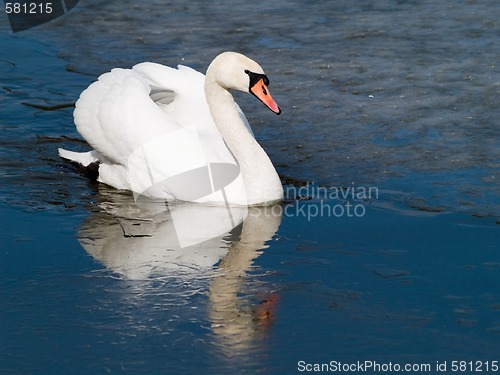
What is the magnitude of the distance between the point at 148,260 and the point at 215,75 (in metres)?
1.63

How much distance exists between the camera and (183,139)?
24.2ft

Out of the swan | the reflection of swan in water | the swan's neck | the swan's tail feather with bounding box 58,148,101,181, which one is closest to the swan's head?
the swan

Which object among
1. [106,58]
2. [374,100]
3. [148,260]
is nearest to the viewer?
[148,260]

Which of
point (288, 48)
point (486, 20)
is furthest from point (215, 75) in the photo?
point (486, 20)

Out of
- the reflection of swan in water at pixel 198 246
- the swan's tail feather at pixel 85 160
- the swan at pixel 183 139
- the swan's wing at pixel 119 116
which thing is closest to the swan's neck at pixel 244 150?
the swan at pixel 183 139

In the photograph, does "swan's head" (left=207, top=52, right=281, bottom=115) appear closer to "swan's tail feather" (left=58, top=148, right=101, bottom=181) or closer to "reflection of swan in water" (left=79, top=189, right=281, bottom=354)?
"reflection of swan in water" (left=79, top=189, right=281, bottom=354)

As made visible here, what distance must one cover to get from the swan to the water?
0.70ft

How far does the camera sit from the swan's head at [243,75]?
23.0 feet

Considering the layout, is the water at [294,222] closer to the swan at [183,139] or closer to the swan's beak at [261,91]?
the swan at [183,139]

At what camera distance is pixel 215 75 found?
7234 millimetres

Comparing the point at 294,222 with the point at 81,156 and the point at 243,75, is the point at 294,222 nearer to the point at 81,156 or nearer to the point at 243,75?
the point at 243,75

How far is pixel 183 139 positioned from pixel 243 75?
67 centimetres

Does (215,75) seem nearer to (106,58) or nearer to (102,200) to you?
(102,200)

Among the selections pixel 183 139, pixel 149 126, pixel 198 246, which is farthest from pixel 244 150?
pixel 198 246
